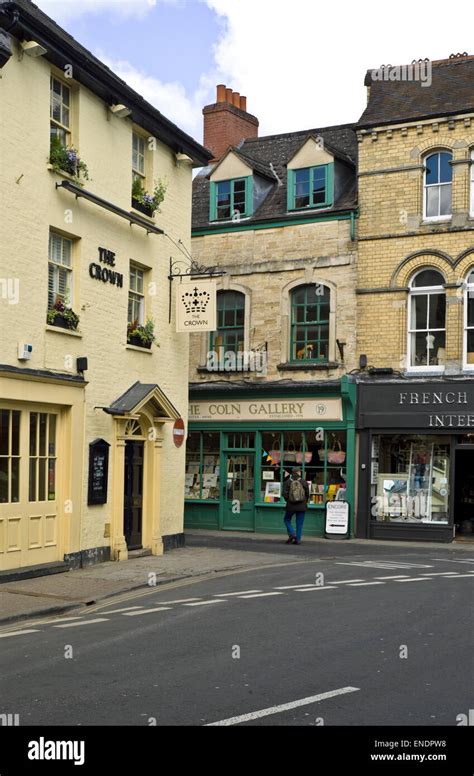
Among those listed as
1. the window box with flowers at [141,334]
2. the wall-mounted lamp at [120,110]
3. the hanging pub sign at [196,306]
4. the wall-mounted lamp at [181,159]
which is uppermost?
the wall-mounted lamp at [120,110]

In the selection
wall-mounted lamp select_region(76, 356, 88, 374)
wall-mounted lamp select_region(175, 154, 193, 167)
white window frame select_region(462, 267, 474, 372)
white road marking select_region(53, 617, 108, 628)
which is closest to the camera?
white road marking select_region(53, 617, 108, 628)

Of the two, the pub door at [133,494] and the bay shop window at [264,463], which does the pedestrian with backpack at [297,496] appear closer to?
the bay shop window at [264,463]

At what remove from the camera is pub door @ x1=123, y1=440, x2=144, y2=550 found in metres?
18.7

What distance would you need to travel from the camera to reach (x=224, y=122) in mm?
30000

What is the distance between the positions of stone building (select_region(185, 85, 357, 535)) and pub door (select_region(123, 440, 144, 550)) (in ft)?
22.2

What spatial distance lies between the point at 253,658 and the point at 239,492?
55.7 ft

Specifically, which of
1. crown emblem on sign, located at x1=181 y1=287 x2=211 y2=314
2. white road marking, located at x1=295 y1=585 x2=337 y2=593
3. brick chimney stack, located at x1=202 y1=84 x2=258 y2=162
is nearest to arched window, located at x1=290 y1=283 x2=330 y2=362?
crown emblem on sign, located at x1=181 y1=287 x2=211 y2=314

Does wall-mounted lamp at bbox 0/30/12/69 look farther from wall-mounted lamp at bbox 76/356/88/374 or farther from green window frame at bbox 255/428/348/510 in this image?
green window frame at bbox 255/428/348/510

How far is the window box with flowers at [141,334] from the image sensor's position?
18766mm

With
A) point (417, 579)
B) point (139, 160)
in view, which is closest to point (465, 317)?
point (139, 160)

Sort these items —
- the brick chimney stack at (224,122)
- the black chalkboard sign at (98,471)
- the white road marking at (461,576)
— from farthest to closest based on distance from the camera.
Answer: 1. the brick chimney stack at (224,122)
2. the black chalkboard sign at (98,471)
3. the white road marking at (461,576)

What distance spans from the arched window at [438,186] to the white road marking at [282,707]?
709 inches

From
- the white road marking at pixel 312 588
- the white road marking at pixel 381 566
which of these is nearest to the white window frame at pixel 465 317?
the white road marking at pixel 381 566

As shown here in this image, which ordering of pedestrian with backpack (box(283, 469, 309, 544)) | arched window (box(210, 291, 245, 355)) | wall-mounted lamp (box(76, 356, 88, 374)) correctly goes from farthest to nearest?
arched window (box(210, 291, 245, 355))
pedestrian with backpack (box(283, 469, 309, 544))
wall-mounted lamp (box(76, 356, 88, 374))
